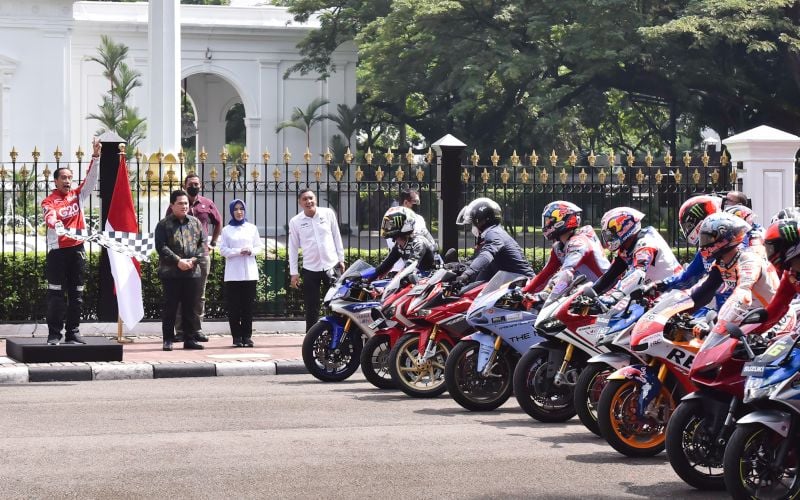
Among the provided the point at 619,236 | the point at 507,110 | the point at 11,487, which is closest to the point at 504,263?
the point at 619,236

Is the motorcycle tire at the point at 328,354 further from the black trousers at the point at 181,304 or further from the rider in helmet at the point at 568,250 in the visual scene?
the black trousers at the point at 181,304

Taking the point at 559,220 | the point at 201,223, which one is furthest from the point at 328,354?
the point at 201,223

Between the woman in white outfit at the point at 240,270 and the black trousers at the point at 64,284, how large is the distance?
2.25 m

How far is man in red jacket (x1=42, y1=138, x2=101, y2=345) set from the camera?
43.9 ft

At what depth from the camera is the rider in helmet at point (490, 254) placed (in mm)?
11648

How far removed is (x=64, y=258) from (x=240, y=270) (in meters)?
2.52

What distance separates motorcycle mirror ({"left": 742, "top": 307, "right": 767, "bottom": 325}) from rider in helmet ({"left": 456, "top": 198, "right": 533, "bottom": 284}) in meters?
4.21

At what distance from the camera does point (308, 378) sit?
1345cm

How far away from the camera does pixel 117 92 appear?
4172 centimetres

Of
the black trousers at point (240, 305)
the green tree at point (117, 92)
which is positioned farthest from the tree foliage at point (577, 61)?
the black trousers at point (240, 305)

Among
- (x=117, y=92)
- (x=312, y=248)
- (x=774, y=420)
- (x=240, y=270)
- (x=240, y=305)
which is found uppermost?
(x=117, y=92)

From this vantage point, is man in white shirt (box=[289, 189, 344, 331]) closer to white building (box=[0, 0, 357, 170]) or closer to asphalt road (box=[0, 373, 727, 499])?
asphalt road (box=[0, 373, 727, 499])

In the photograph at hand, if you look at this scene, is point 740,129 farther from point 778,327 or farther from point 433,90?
point 778,327

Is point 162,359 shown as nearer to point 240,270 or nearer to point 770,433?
point 240,270
